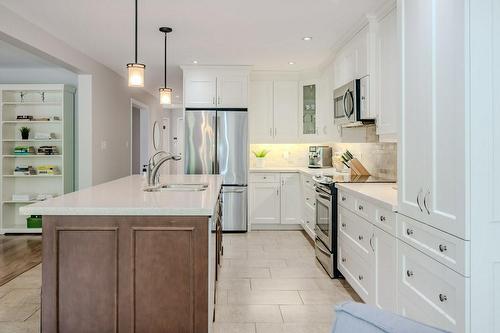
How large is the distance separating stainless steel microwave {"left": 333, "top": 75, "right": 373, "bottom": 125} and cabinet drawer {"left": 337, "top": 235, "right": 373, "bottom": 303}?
1.16 metres

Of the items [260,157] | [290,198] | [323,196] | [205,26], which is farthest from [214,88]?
[323,196]

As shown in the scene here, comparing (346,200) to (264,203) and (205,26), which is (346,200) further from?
(264,203)

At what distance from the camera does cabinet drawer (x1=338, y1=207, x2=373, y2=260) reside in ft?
9.29

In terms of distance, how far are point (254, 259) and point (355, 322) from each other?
143 inches

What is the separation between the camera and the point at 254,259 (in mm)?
4320

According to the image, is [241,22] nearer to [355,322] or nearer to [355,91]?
[355,91]

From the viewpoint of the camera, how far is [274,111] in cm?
609

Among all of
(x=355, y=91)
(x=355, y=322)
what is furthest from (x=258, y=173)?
(x=355, y=322)

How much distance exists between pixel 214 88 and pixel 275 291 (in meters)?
3.32

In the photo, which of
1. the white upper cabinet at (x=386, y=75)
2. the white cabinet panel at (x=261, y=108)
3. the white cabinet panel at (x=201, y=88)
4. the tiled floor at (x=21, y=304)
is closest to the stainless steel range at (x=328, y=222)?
the white upper cabinet at (x=386, y=75)

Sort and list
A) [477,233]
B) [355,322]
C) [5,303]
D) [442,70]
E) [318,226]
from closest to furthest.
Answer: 1. [355,322]
2. [477,233]
3. [442,70]
4. [5,303]
5. [318,226]

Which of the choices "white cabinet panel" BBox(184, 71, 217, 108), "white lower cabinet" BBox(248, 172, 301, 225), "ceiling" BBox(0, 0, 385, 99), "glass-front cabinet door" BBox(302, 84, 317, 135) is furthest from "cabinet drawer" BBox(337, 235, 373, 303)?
"white cabinet panel" BBox(184, 71, 217, 108)

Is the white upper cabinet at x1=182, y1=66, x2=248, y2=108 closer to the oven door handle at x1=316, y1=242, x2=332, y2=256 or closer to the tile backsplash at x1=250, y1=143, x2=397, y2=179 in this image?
the tile backsplash at x1=250, y1=143, x2=397, y2=179

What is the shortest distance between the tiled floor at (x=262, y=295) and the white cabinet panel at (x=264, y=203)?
1170 millimetres
